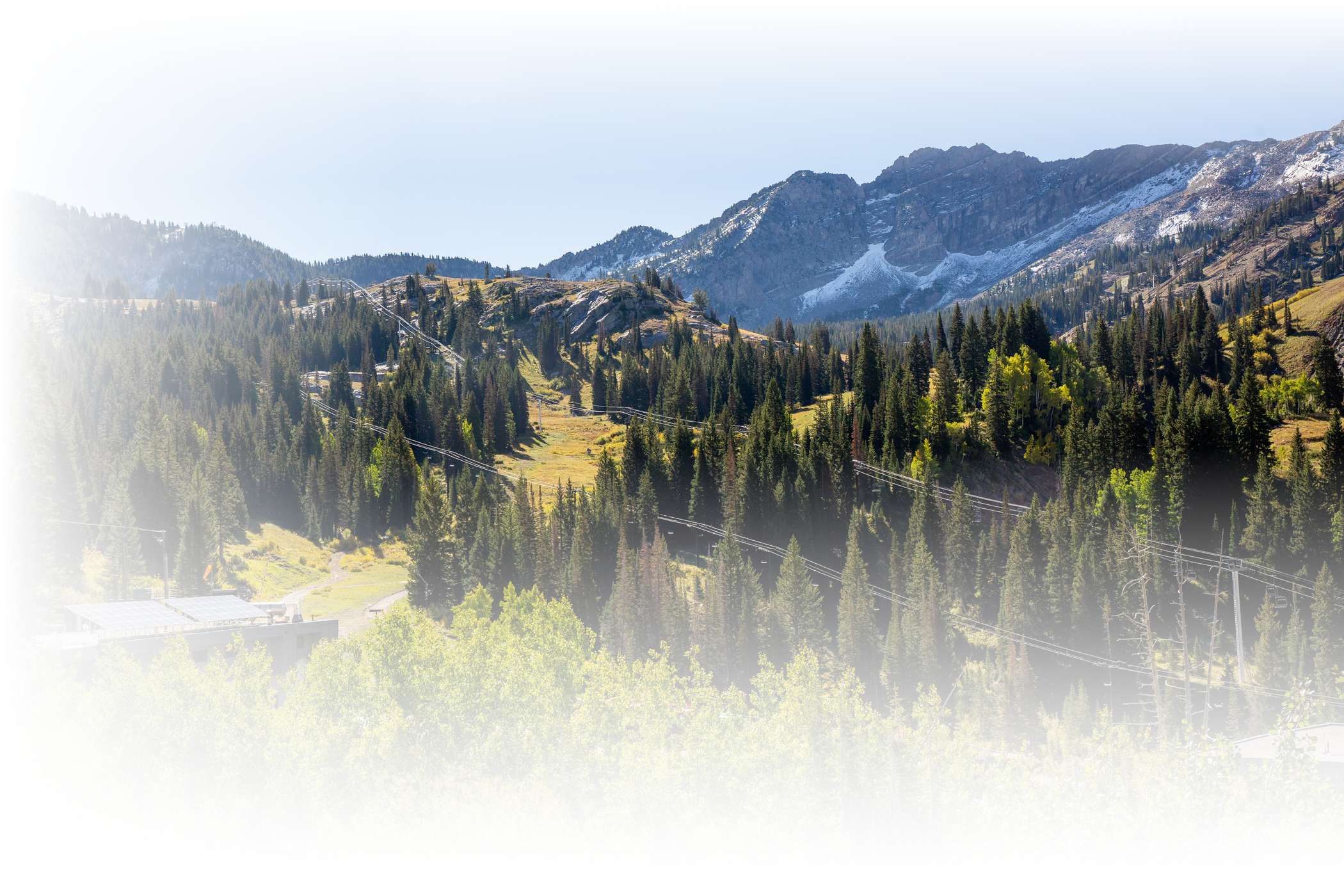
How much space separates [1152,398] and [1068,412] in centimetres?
2793

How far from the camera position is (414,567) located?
4523 inches

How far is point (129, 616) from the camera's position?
78.1 meters

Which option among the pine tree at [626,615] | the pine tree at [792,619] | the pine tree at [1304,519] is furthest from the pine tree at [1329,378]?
the pine tree at [626,615]

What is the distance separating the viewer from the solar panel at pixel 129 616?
74750 mm

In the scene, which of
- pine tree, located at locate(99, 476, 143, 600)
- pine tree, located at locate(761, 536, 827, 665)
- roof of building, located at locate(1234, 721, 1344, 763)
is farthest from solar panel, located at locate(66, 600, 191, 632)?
roof of building, located at locate(1234, 721, 1344, 763)

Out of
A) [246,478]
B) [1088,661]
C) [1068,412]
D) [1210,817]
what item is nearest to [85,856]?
[1210,817]

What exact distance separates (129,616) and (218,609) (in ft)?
26.0

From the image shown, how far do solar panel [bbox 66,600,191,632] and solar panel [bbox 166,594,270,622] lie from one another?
54.4 inches

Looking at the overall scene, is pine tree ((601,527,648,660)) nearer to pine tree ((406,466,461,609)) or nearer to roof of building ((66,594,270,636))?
pine tree ((406,466,461,609))

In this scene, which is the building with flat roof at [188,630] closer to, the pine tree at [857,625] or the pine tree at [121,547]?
the pine tree at [121,547]

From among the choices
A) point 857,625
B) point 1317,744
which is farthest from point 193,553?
point 1317,744

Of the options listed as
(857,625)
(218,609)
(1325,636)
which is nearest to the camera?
(218,609)

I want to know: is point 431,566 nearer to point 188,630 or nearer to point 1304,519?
point 188,630

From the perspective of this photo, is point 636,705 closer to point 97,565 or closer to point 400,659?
point 400,659
